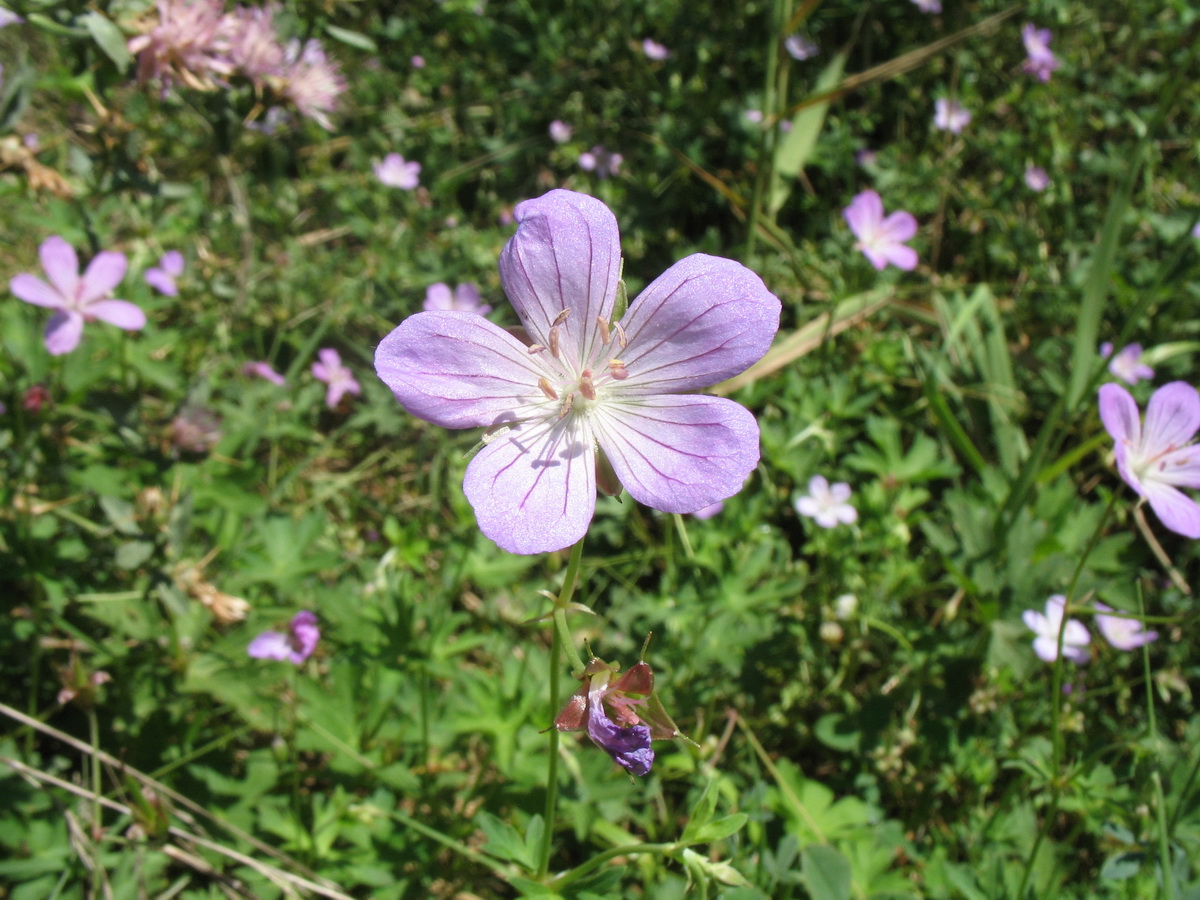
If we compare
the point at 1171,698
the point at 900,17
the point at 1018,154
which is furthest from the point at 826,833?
the point at 900,17

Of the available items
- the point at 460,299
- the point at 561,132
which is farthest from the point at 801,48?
the point at 460,299

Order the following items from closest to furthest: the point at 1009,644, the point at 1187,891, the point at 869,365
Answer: the point at 1187,891
the point at 1009,644
the point at 869,365

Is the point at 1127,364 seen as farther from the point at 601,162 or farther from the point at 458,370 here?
the point at 458,370

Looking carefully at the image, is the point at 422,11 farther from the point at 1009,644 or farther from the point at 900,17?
the point at 1009,644

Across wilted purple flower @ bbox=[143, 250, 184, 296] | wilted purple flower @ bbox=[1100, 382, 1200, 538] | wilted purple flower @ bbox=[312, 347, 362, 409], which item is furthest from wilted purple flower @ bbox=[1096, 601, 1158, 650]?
wilted purple flower @ bbox=[143, 250, 184, 296]

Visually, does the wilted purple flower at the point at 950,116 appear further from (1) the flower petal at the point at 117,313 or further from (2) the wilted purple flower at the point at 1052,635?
(1) the flower petal at the point at 117,313

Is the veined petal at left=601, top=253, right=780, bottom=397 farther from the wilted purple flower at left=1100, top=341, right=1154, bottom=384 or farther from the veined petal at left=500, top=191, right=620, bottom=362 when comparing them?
the wilted purple flower at left=1100, top=341, right=1154, bottom=384

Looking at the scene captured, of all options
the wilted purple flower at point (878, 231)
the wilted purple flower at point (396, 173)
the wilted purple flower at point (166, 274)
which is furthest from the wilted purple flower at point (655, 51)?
the wilted purple flower at point (166, 274)
